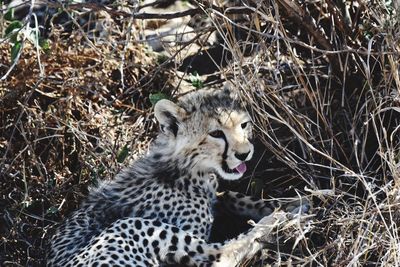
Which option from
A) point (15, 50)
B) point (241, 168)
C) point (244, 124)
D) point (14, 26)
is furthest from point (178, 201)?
point (14, 26)

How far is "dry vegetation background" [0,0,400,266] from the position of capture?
12.8 feet

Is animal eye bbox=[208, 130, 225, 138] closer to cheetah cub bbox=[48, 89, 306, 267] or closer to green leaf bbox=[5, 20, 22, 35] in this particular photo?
cheetah cub bbox=[48, 89, 306, 267]

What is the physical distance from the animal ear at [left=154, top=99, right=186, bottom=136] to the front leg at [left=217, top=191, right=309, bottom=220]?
15.8 inches

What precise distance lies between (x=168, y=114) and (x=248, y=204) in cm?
54

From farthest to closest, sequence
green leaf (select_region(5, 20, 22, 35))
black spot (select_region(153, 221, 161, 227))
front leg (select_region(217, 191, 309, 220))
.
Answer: green leaf (select_region(5, 20, 22, 35)) < front leg (select_region(217, 191, 309, 220)) < black spot (select_region(153, 221, 161, 227))

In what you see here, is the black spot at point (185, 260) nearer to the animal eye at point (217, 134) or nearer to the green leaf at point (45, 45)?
the animal eye at point (217, 134)

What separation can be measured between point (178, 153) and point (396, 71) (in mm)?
959

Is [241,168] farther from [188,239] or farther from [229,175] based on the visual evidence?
[188,239]

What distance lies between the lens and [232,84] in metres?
4.16

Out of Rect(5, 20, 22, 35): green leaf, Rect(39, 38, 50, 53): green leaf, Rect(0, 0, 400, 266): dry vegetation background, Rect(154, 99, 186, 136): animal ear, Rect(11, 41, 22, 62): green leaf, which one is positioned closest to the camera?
Rect(0, 0, 400, 266): dry vegetation background

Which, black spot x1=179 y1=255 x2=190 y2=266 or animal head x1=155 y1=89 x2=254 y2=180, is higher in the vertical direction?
animal head x1=155 y1=89 x2=254 y2=180

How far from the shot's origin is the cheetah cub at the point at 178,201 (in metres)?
3.96

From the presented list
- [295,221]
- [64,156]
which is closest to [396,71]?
[295,221]

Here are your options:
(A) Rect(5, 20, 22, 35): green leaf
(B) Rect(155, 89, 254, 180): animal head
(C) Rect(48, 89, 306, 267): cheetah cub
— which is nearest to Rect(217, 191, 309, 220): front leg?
(C) Rect(48, 89, 306, 267): cheetah cub
